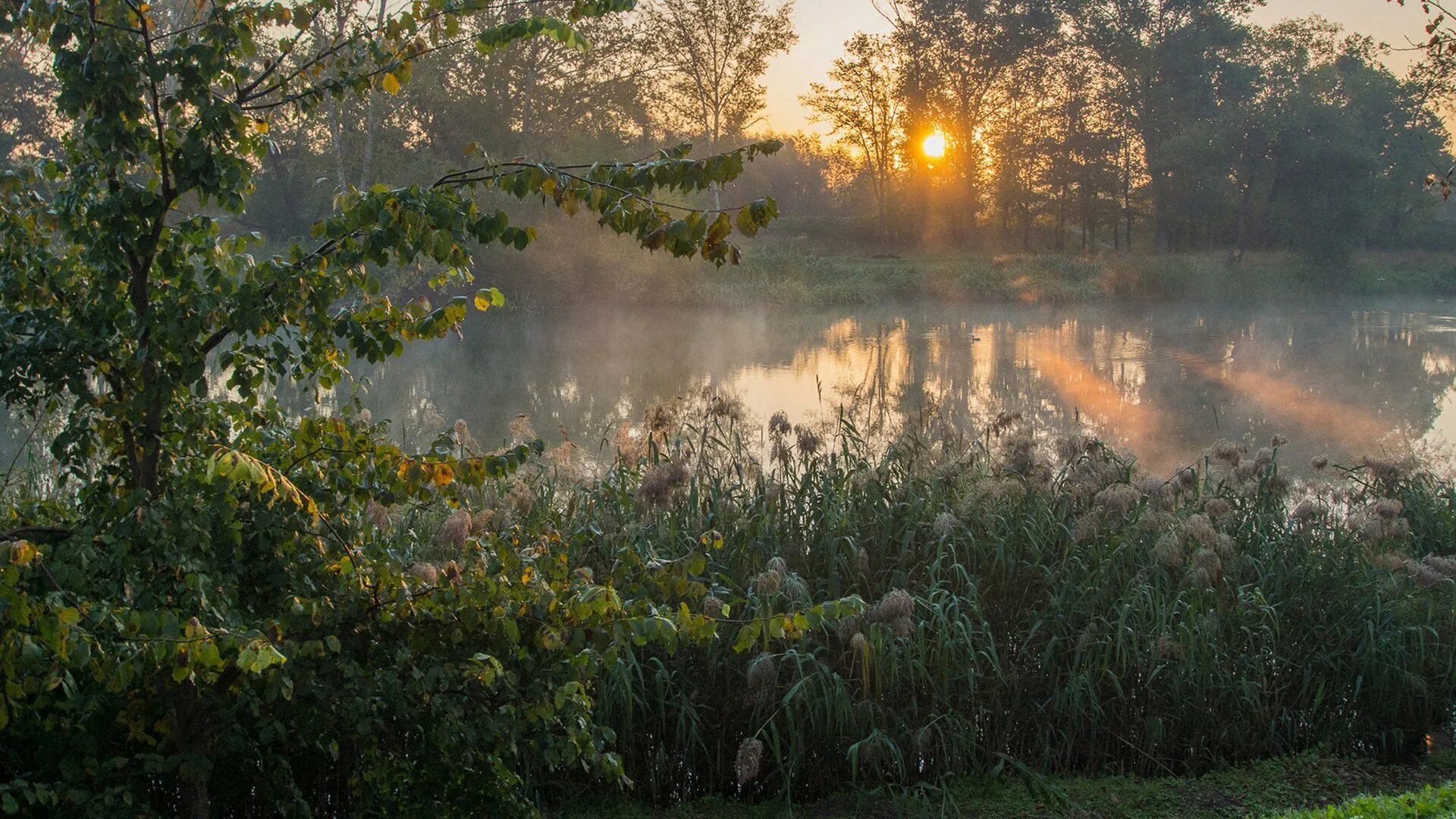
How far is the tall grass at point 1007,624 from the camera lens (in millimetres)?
4656

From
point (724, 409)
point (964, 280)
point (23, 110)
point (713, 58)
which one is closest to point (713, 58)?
point (713, 58)

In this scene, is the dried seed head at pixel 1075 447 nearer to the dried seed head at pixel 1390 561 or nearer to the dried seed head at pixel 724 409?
the dried seed head at pixel 1390 561

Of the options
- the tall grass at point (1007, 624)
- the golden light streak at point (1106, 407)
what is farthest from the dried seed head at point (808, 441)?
the golden light streak at point (1106, 407)

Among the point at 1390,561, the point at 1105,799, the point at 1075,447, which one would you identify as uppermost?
the point at 1075,447

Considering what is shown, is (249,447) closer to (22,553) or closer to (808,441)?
(22,553)

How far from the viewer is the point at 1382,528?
5629mm

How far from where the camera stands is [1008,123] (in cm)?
4250

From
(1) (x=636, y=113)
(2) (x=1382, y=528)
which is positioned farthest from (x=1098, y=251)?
(2) (x=1382, y=528)

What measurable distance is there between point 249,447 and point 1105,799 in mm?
3454

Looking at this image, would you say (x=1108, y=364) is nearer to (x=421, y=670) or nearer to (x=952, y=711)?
(x=952, y=711)

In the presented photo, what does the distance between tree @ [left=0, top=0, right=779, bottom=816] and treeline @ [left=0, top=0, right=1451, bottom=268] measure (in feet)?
70.0

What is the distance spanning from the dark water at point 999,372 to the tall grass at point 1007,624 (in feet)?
4.60

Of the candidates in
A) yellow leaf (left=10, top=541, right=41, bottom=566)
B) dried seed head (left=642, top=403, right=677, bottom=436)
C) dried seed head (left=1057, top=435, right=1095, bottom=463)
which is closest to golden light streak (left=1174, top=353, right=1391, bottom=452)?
dried seed head (left=1057, top=435, right=1095, bottom=463)

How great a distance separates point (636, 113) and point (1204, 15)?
19.0 meters
